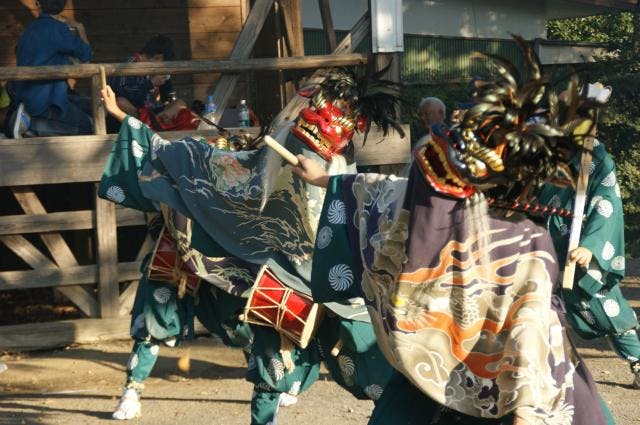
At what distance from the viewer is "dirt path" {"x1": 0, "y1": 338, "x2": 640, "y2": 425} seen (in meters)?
6.46

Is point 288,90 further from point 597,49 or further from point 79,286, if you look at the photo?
point 597,49

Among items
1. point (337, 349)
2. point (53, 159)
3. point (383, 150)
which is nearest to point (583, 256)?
point (337, 349)

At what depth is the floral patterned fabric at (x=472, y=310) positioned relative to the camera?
→ 10.8 feet

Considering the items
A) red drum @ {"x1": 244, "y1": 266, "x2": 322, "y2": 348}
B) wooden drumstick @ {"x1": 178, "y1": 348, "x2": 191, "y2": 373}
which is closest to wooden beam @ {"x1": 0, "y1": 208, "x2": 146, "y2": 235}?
wooden drumstick @ {"x1": 178, "y1": 348, "x2": 191, "y2": 373}

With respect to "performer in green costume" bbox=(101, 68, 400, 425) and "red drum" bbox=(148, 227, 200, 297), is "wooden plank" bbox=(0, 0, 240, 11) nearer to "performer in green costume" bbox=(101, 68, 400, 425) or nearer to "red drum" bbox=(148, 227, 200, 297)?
"red drum" bbox=(148, 227, 200, 297)

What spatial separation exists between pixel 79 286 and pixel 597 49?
10286 mm

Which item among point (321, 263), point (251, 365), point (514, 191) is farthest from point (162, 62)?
point (514, 191)

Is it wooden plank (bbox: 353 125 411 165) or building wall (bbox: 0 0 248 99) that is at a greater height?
building wall (bbox: 0 0 248 99)

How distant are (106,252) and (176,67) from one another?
1.44m

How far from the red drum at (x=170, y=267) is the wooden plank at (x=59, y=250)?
2.03 metres

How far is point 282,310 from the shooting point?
202 inches

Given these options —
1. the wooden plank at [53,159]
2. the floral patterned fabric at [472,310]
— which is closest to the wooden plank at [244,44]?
the wooden plank at [53,159]

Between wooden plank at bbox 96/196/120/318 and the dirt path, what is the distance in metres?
0.40

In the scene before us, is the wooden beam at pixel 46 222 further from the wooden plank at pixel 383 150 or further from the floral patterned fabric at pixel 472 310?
the floral patterned fabric at pixel 472 310
